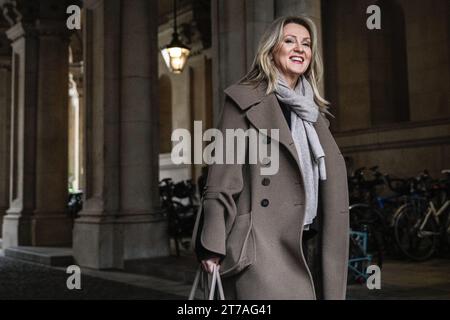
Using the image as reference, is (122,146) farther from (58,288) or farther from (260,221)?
(260,221)

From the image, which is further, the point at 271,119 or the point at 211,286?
the point at 271,119

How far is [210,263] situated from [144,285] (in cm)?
585

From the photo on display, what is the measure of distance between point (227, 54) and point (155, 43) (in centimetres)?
321

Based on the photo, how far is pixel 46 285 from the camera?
27.2ft

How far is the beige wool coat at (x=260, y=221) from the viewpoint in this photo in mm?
2514

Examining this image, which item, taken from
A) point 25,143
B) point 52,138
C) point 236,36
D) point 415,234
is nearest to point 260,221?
point 236,36

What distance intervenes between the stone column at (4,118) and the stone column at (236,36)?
10517 mm

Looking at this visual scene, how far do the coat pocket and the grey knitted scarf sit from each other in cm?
26

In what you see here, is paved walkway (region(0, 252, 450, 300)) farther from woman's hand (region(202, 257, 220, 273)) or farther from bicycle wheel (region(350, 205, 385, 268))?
woman's hand (region(202, 257, 220, 273))

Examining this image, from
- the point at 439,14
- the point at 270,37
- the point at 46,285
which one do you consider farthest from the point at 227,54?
the point at 439,14

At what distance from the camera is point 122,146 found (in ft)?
32.9

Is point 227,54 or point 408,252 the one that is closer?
point 227,54

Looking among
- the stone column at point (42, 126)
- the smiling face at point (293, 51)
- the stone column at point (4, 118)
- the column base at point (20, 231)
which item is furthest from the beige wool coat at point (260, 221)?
the stone column at point (4, 118)

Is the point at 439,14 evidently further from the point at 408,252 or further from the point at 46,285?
the point at 46,285
